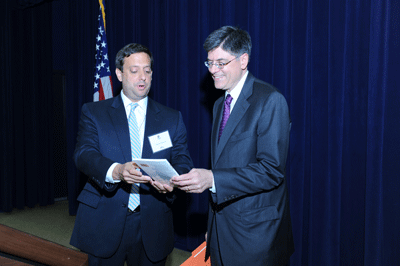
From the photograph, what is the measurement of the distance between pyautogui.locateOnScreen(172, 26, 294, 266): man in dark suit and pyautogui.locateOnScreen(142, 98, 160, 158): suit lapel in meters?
0.47

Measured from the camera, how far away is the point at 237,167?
58.6 inches

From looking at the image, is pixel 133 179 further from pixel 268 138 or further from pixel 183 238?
pixel 183 238

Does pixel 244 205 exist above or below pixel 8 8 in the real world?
below

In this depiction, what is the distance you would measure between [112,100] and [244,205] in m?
1.13

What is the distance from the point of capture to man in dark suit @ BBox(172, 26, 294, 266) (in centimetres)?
145

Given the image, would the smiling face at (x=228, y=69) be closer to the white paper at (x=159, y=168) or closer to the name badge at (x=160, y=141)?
the name badge at (x=160, y=141)

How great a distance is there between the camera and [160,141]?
6.35ft

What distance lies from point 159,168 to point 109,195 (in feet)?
1.86

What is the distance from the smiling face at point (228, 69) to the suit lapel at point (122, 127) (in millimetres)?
652

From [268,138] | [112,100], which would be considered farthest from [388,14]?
[112,100]

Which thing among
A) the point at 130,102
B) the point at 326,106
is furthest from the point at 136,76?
the point at 326,106

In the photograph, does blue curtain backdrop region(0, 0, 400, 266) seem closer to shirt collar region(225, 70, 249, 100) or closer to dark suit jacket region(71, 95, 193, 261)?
shirt collar region(225, 70, 249, 100)

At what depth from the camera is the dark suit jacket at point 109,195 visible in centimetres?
176

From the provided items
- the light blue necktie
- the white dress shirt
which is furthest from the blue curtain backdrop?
the light blue necktie
